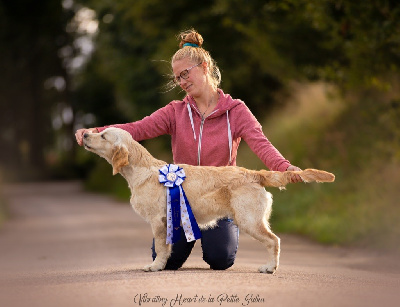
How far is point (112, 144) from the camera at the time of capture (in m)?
7.33

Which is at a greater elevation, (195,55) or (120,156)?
(195,55)

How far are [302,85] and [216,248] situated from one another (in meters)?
14.5

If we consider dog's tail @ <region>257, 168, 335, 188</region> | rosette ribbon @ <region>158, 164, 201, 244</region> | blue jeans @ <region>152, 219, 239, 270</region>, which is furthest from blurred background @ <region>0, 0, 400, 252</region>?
dog's tail @ <region>257, 168, 335, 188</region>

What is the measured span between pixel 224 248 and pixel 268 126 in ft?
43.2

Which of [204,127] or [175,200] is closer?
[175,200]

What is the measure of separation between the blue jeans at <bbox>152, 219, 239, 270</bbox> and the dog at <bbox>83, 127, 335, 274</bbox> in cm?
64

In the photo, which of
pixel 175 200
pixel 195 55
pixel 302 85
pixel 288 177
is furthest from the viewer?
pixel 302 85

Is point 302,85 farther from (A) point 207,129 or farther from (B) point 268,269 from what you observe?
(B) point 268,269

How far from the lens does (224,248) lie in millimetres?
8016

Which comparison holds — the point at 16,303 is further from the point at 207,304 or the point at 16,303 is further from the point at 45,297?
the point at 207,304

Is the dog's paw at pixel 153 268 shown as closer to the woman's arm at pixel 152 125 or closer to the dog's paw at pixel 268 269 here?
the dog's paw at pixel 268 269

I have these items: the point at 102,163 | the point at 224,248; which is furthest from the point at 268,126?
the point at 102,163

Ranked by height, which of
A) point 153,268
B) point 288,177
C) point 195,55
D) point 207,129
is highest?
point 195,55

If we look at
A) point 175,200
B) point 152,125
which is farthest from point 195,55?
point 175,200
